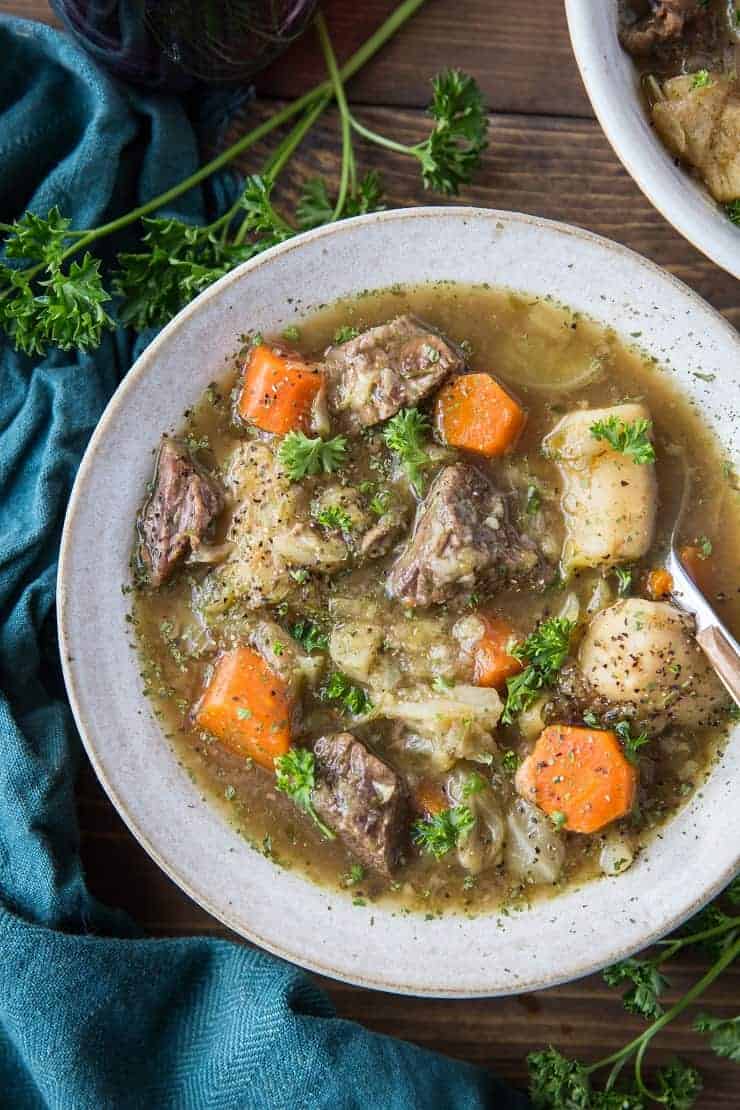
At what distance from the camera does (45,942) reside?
3.55 m

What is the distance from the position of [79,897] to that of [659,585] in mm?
2146

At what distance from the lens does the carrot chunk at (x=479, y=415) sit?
3434mm

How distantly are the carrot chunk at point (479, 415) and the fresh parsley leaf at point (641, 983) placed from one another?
1709 mm

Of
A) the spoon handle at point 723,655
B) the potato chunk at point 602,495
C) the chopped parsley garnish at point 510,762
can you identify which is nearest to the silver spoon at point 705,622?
the spoon handle at point 723,655

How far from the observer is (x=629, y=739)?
343 centimetres

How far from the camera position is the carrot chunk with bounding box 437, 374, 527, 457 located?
343 centimetres

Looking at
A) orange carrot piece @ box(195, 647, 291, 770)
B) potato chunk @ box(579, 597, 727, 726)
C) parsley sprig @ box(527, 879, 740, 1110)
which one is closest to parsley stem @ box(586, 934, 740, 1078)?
parsley sprig @ box(527, 879, 740, 1110)

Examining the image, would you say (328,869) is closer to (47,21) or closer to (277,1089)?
(277,1089)

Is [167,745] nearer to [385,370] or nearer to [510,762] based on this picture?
[510,762]

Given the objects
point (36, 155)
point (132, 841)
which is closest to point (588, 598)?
point (132, 841)

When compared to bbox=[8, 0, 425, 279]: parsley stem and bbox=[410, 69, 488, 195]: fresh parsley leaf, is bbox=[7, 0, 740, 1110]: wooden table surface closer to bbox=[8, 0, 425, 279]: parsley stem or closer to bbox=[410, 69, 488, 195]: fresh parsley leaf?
bbox=[8, 0, 425, 279]: parsley stem

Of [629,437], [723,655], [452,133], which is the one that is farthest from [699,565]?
[452,133]

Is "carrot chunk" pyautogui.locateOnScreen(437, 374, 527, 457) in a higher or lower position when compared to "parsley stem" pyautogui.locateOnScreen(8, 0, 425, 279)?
lower

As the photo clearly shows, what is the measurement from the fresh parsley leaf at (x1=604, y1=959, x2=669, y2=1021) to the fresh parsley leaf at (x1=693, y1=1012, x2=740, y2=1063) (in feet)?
0.47
